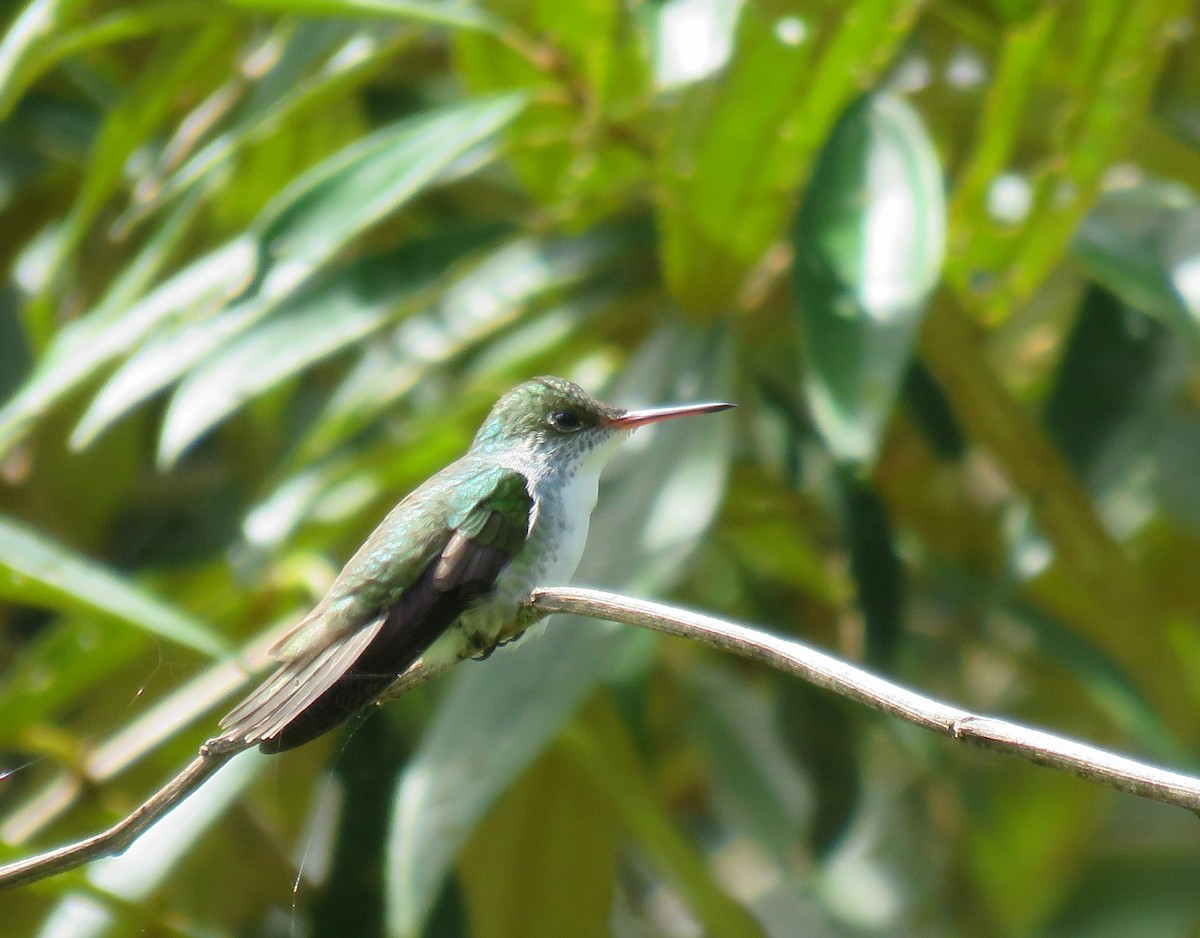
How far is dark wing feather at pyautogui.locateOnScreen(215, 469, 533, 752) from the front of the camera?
4.07 feet

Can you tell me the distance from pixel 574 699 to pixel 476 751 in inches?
5.6

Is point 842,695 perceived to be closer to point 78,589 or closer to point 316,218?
point 78,589

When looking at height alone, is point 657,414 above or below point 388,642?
below

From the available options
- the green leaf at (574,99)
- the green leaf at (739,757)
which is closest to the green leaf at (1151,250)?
the green leaf at (574,99)

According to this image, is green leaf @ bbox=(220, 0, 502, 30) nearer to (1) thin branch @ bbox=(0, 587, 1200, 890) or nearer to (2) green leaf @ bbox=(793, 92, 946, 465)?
(2) green leaf @ bbox=(793, 92, 946, 465)

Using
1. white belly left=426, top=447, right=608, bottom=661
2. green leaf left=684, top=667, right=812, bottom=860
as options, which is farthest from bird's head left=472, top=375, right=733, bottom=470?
green leaf left=684, top=667, right=812, bottom=860

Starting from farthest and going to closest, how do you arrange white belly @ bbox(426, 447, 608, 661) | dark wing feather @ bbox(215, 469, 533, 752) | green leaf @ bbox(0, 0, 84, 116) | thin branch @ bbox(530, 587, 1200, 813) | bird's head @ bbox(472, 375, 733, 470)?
green leaf @ bbox(0, 0, 84, 116) < bird's head @ bbox(472, 375, 733, 470) < white belly @ bbox(426, 447, 608, 661) < dark wing feather @ bbox(215, 469, 533, 752) < thin branch @ bbox(530, 587, 1200, 813)

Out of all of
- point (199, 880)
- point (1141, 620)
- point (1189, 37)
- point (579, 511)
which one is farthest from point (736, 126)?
point (199, 880)

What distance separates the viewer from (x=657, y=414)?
68.4 inches

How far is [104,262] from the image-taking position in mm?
3504

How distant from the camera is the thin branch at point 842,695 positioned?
3.11 ft

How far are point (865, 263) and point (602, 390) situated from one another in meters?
0.61

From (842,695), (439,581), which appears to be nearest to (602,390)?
(439,581)

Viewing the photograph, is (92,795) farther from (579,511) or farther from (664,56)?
(664,56)
